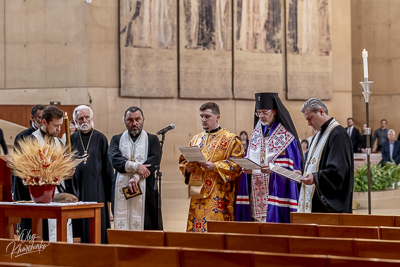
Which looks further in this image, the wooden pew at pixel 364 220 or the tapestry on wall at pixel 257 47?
the tapestry on wall at pixel 257 47

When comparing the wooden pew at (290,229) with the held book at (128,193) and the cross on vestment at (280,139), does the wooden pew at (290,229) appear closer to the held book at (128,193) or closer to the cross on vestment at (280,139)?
the cross on vestment at (280,139)

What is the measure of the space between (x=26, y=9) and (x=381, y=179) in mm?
8385

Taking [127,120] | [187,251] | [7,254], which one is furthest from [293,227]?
[127,120]

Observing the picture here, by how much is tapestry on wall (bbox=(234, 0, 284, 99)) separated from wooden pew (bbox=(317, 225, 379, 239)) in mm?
13029

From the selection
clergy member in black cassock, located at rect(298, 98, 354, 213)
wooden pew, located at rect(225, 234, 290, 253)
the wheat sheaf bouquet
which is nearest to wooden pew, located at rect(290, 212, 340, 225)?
clergy member in black cassock, located at rect(298, 98, 354, 213)

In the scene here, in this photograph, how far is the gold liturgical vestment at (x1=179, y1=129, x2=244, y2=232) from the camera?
6805 mm

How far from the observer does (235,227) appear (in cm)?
464

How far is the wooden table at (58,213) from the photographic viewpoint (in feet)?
18.2

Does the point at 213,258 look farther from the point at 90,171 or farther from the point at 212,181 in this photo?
the point at 90,171

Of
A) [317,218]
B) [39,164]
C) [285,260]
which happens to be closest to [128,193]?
[39,164]

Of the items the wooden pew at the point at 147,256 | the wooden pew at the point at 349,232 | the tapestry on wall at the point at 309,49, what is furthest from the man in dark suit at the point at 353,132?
the wooden pew at the point at 147,256

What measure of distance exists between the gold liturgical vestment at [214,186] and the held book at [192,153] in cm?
30

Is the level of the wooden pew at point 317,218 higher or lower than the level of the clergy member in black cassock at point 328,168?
lower

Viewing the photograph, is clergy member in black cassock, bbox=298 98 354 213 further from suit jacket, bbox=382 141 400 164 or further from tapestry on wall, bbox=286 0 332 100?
tapestry on wall, bbox=286 0 332 100
